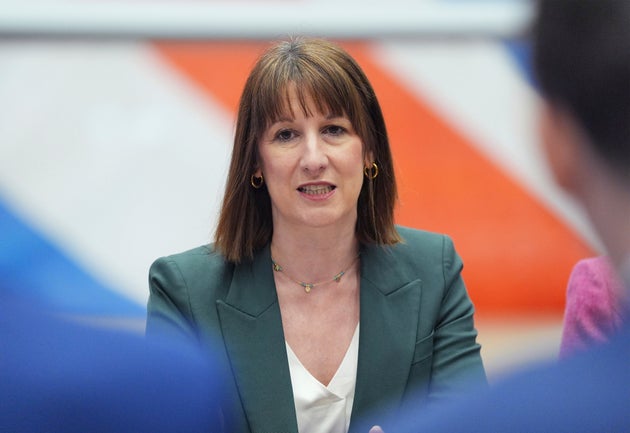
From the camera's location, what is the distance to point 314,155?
5.74 feet

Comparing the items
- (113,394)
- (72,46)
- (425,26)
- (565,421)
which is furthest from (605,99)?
(72,46)

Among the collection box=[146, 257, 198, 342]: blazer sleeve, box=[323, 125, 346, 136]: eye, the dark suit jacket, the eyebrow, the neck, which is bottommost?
the dark suit jacket

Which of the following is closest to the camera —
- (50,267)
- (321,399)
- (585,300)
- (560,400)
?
(560,400)

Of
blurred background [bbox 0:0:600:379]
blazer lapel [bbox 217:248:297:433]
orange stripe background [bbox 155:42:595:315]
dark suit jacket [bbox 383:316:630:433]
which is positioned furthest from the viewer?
orange stripe background [bbox 155:42:595:315]

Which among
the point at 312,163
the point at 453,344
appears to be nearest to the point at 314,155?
the point at 312,163

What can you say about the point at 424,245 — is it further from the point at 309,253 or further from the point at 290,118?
the point at 290,118

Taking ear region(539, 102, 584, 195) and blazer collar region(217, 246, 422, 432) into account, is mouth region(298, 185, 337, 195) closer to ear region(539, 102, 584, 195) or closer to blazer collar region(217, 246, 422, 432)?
blazer collar region(217, 246, 422, 432)

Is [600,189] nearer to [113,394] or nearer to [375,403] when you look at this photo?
[113,394]

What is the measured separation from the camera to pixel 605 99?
2.23ft

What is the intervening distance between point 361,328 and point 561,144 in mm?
1100

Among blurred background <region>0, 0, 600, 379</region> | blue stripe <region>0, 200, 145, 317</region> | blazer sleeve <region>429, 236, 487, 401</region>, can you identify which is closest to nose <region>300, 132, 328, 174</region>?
blazer sleeve <region>429, 236, 487, 401</region>

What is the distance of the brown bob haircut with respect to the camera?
1.75 metres

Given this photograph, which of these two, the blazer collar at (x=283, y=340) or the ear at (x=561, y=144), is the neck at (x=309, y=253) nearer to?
the blazer collar at (x=283, y=340)

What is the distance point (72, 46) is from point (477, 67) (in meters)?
1.03
